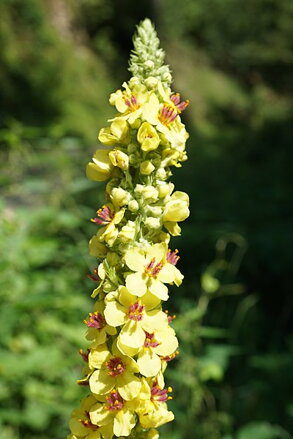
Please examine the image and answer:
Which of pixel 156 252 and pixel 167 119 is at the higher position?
pixel 167 119

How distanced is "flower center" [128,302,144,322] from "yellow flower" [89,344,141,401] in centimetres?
11

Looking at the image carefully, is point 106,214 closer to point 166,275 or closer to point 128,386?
point 166,275

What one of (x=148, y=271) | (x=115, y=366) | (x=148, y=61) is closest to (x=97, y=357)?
(x=115, y=366)

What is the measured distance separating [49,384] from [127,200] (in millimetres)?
2779

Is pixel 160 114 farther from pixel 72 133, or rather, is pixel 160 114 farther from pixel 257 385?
pixel 72 133

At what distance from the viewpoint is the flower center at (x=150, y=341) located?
133 cm

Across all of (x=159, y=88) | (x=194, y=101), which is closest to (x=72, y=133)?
(x=194, y=101)

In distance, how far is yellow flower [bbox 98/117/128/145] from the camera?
140 centimetres

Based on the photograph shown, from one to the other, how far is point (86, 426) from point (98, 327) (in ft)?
0.87

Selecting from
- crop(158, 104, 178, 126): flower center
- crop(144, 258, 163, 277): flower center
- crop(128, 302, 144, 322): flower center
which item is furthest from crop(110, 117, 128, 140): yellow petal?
crop(128, 302, 144, 322): flower center

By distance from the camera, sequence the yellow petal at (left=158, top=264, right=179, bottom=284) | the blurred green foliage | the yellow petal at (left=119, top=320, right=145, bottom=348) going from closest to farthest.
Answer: the yellow petal at (left=119, top=320, right=145, bottom=348)
the yellow petal at (left=158, top=264, right=179, bottom=284)
the blurred green foliage

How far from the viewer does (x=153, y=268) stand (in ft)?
4.36

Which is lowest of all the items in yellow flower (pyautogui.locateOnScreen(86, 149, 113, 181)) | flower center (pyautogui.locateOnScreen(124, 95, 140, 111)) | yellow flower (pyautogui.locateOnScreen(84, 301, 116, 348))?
yellow flower (pyautogui.locateOnScreen(84, 301, 116, 348))

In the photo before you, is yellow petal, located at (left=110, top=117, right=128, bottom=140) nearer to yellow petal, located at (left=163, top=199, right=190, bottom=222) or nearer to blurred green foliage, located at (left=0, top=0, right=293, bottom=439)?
yellow petal, located at (left=163, top=199, right=190, bottom=222)
